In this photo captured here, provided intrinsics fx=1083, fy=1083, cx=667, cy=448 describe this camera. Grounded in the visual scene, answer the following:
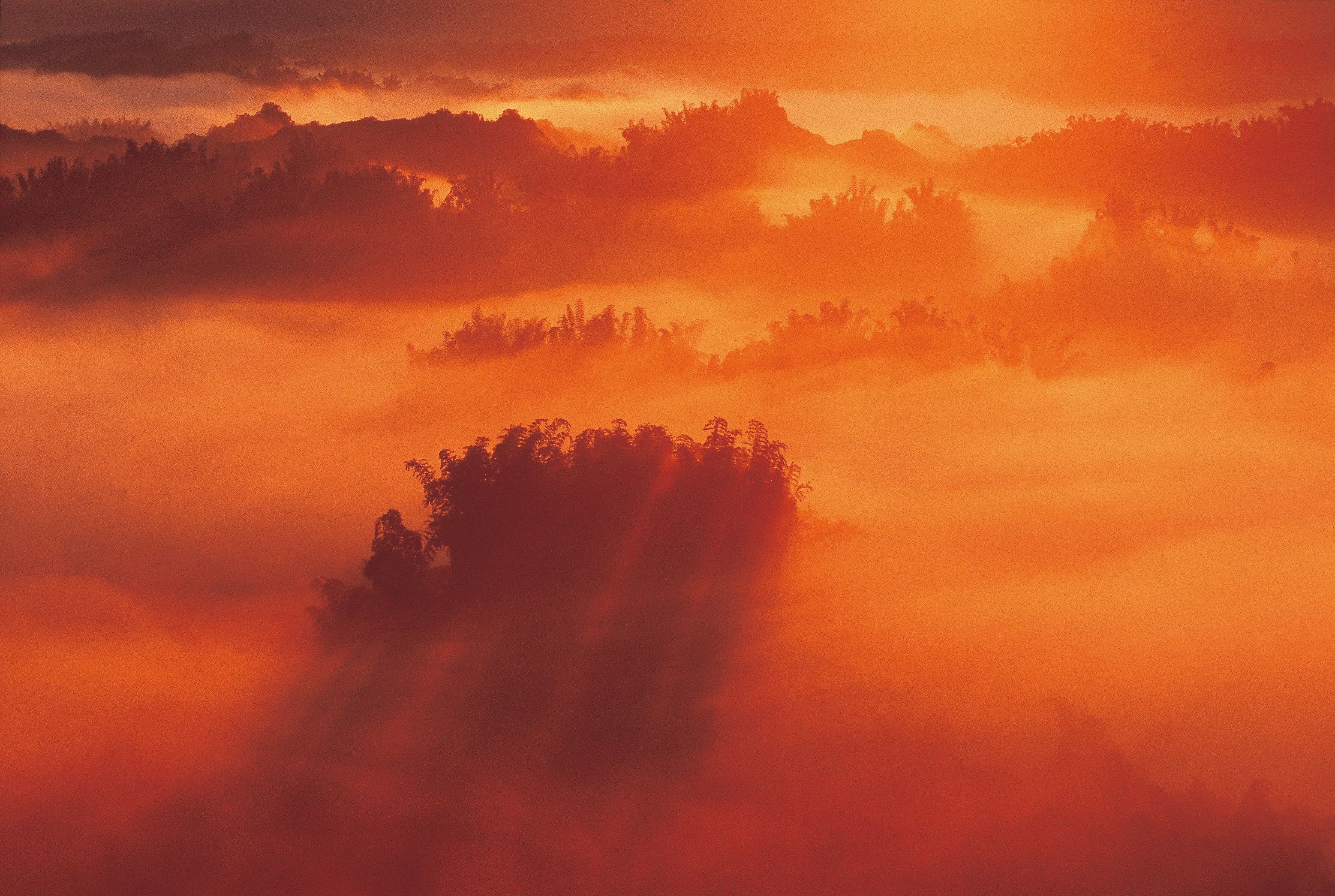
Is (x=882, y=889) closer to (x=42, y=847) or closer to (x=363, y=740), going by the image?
(x=363, y=740)

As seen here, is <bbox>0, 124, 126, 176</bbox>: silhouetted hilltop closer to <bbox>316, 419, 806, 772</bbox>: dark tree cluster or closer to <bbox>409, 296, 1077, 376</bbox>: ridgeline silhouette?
<bbox>409, 296, 1077, 376</bbox>: ridgeline silhouette

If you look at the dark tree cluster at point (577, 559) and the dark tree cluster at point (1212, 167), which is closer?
the dark tree cluster at point (577, 559)

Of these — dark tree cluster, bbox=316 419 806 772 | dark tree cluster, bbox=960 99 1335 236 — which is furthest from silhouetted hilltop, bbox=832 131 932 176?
dark tree cluster, bbox=316 419 806 772

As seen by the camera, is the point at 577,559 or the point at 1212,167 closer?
the point at 577,559

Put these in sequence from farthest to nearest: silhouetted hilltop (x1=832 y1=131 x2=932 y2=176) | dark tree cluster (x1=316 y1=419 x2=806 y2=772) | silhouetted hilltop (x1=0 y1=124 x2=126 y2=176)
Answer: silhouetted hilltop (x1=0 y1=124 x2=126 y2=176) → silhouetted hilltop (x1=832 y1=131 x2=932 y2=176) → dark tree cluster (x1=316 y1=419 x2=806 y2=772)

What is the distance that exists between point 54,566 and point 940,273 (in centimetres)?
2417

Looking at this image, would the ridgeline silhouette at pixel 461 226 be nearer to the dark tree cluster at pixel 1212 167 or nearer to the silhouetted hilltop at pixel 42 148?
the dark tree cluster at pixel 1212 167

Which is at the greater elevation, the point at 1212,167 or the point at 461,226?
the point at 1212,167

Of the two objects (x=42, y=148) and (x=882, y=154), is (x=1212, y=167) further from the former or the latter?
(x=42, y=148)

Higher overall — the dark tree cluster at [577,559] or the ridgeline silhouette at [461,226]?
the ridgeline silhouette at [461,226]

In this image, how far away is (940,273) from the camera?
105 ft

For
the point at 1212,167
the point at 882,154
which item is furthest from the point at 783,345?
the point at 882,154

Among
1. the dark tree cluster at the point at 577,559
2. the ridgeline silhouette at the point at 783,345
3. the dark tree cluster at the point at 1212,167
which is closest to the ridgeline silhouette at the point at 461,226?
the ridgeline silhouette at the point at 783,345

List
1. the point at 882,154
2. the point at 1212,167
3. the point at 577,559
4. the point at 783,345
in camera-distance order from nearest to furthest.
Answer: the point at 577,559 → the point at 783,345 → the point at 1212,167 → the point at 882,154
